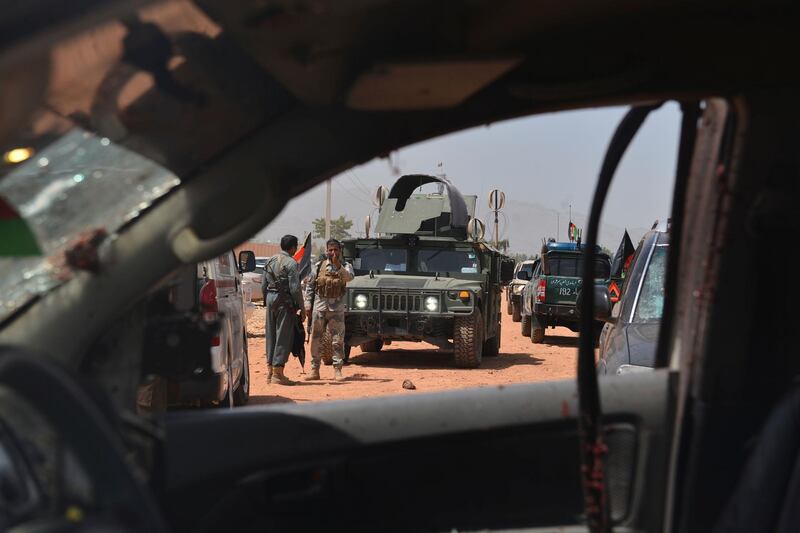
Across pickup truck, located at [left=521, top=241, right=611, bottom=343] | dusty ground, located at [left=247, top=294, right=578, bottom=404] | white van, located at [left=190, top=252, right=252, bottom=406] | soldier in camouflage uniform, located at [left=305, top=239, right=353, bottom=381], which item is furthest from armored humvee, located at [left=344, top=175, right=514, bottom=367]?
white van, located at [left=190, top=252, right=252, bottom=406]

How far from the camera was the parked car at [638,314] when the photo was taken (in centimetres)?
530

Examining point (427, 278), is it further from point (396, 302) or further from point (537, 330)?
point (537, 330)

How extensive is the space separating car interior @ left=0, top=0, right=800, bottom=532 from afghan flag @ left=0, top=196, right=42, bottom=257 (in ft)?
0.34

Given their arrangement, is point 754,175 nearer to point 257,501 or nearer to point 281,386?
point 257,501

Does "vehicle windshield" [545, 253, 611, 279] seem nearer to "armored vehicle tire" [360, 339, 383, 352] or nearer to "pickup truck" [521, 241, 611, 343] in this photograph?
"pickup truck" [521, 241, 611, 343]

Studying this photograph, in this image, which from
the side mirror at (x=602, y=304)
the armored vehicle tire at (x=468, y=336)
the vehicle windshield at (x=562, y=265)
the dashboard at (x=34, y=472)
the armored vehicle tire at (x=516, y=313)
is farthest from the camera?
the armored vehicle tire at (x=516, y=313)

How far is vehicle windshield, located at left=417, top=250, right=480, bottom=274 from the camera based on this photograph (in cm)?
1373

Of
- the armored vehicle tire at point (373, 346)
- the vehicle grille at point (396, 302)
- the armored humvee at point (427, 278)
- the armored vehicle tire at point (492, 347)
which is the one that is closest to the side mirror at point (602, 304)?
the armored humvee at point (427, 278)

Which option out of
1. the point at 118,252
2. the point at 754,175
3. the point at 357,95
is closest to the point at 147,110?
the point at 118,252

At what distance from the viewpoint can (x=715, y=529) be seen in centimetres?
223

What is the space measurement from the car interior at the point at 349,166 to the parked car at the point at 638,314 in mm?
2787

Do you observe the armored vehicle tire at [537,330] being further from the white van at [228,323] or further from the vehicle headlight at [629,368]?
the vehicle headlight at [629,368]

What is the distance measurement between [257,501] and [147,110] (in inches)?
38.9

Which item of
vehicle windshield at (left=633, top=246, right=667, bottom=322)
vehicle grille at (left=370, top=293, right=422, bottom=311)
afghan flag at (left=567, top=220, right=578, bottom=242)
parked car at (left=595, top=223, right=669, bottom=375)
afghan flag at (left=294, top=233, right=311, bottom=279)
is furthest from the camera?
afghan flag at (left=567, top=220, right=578, bottom=242)
